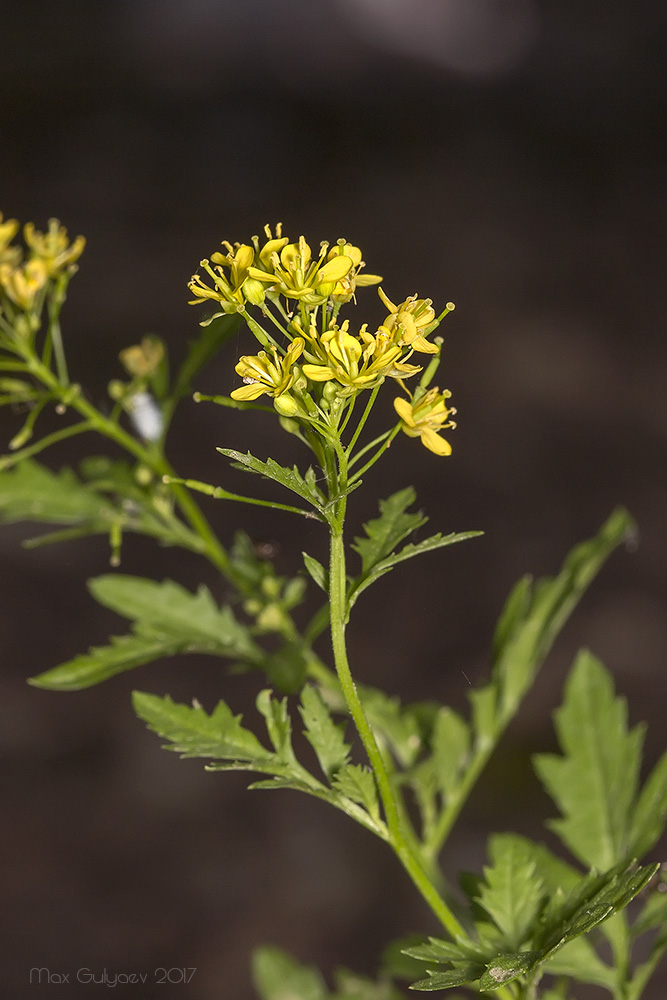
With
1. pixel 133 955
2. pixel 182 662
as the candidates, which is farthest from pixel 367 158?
pixel 133 955

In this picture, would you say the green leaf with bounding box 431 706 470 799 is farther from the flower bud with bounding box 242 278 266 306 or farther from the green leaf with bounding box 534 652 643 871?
the flower bud with bounding box 242 278 266 306

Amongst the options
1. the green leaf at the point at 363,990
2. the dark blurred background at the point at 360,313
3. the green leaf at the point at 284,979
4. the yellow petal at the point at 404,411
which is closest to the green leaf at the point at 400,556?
the yellow petal at the point at 404,411

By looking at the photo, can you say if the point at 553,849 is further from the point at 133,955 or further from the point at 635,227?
the point at 635,227

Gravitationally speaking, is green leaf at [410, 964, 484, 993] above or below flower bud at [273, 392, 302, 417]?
below

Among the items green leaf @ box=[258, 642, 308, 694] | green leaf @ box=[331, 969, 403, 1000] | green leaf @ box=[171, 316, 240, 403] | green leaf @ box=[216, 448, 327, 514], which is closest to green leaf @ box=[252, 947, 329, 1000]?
green leaf @ box=[331, 969, 403, 1000]

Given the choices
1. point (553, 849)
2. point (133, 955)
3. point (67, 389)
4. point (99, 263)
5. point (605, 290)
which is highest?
point (605, 290)

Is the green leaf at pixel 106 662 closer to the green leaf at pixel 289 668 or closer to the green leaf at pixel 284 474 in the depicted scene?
the green leaf at pixel 289 668
